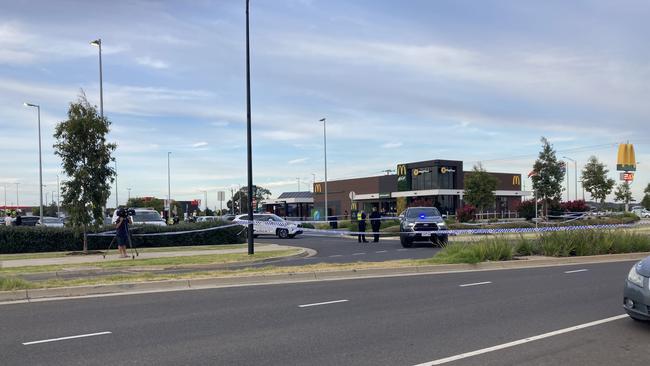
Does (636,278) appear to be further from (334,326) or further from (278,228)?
(278,228)

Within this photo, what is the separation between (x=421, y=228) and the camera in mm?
24047

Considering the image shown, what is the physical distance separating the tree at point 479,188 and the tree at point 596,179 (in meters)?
8.04

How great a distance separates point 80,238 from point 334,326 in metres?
18.0

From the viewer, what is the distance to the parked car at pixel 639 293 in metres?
7.21

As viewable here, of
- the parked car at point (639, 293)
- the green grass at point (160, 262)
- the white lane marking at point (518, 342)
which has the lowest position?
the green grass at point (160, 262)

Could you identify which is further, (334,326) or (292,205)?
(292,205)

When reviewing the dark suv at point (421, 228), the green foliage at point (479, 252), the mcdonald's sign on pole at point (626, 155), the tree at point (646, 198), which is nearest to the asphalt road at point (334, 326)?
the green foliage at point (479, 252)

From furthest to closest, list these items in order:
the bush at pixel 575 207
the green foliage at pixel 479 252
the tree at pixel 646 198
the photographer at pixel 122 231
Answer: the tree at pixel 646 198
the bush at pixel 575 207
the photographer at pixel 122 231
the green foliage at pixel 479 252

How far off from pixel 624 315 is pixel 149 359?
6.73 metres

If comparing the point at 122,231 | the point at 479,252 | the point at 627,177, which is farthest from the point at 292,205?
the point at 479,252

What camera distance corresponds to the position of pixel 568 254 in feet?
57.3

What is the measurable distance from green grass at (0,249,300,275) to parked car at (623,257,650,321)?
41.9 ft

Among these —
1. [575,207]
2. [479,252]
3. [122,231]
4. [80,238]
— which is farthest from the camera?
[575,207]

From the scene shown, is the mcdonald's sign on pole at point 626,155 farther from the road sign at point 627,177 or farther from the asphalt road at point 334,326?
the asphalt road at point 334,326
